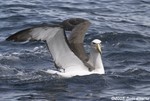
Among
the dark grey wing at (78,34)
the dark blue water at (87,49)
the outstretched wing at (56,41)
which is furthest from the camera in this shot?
the dark grey wing at (78,34)

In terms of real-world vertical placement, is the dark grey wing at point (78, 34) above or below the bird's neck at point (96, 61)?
above

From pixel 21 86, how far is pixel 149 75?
282 centimetres

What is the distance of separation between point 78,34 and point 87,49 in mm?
1791

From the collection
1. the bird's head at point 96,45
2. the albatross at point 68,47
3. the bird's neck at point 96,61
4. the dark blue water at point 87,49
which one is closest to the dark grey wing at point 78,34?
the albatross at point 68,47

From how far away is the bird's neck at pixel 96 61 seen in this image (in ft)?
43.6

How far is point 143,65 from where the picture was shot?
13.8 meters

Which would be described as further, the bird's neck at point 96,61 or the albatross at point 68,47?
the bird's neck at point 96,61

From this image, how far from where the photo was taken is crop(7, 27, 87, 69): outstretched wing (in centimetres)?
1221

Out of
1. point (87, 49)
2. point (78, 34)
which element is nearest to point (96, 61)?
point (78, 34)

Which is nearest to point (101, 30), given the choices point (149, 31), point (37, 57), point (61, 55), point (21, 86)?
point (149, 31)

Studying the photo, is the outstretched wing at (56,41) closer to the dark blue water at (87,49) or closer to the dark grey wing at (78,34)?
the dark grey wing at (78,34)

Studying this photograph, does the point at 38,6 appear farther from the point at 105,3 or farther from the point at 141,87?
the point at 141,87

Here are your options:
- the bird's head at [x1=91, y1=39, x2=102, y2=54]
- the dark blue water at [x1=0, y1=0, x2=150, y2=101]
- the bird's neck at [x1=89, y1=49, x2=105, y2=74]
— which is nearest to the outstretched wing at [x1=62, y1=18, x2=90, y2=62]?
the bird's neck at [x1=89, y1=49, x2=105, y2=74]

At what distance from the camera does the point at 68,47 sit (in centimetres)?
1279
